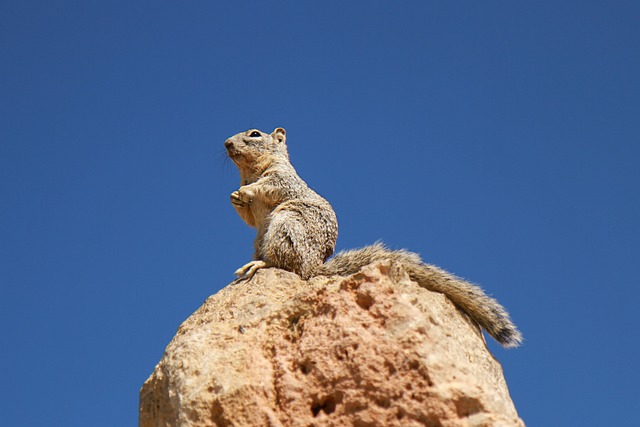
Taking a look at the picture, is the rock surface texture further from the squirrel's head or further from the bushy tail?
the squirrel's head

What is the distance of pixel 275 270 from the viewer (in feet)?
28.9

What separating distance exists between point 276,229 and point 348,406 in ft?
12.1

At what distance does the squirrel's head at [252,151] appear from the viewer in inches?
466

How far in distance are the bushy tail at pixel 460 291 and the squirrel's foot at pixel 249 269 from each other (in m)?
0.89

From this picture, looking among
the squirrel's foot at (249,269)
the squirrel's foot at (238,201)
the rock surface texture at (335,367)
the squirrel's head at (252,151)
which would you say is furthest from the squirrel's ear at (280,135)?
the rock surface texture at (335,367)

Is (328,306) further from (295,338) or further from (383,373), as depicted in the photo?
(383,373)

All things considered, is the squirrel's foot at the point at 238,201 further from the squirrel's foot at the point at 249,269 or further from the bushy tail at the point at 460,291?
the bushy tail at the point at 460,291

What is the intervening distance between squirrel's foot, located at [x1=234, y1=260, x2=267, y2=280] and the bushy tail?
2.92 feet

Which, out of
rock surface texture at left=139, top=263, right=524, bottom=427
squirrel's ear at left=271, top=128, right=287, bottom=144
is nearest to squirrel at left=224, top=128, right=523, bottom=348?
squirrel's ear at left=271, top=128, right=287, bottom=144

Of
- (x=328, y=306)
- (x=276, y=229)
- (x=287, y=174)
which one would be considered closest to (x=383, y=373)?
(x=328, y=306)

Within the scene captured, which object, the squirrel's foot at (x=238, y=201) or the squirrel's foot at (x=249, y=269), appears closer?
the squirrel's foot at (x=249, y=269)

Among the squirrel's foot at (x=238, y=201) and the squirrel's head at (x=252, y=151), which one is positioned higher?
the squirrel's head at (x=252, y=151)

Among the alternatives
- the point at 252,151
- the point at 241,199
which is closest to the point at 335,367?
the point at 241,199

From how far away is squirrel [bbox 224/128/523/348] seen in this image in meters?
8.37
